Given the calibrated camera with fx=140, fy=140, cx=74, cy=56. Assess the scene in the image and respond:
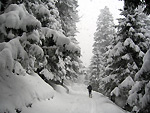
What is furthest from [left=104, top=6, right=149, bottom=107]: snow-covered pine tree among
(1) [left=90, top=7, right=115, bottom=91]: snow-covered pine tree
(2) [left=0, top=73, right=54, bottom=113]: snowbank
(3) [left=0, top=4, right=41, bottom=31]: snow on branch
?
(1) [left=90, top=7, right=115, bottom=91]: snow-covered pine tree

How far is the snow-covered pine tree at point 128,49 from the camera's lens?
1377 centimetres

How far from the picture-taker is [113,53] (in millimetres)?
14875

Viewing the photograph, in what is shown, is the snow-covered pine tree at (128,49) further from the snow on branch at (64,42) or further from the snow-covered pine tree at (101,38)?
the snow-covered pine tree at (101,38)

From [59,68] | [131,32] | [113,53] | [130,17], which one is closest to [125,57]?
[113,53]

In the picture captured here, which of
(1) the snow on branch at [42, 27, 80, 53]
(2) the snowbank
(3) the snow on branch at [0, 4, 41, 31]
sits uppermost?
(3) the snow on branch at [0, 4, 41, 31]

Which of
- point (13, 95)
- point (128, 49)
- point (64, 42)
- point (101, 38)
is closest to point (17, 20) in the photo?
point (64, 42)

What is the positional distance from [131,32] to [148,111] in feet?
33.1

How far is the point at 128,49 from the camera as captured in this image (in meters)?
14.6

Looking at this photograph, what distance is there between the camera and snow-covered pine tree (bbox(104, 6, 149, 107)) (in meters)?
13.8

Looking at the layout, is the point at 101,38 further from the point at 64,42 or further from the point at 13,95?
the point at 13,95

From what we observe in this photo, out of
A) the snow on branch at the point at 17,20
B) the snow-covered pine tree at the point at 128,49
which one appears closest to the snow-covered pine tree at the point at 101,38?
the snow-covered pine tree at the point at 128,49

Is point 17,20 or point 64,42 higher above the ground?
point 17,20

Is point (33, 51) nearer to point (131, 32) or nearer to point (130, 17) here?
point (131, 32)

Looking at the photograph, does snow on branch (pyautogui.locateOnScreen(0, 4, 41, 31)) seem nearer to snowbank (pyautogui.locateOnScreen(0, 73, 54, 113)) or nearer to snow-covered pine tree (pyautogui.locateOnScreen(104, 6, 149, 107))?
snowbank (pyautogui.locateOnScreen(0, 73, 54, 113))
